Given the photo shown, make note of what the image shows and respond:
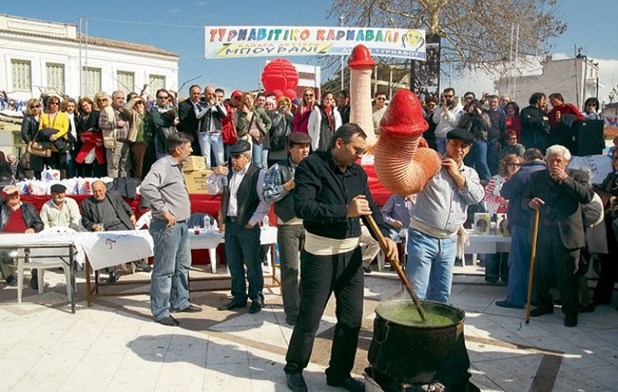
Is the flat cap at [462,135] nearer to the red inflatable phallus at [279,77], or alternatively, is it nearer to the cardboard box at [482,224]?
the cardboard box at [482,224]

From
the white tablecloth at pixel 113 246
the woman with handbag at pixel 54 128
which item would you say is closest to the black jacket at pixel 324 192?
the white tablecloth at pixel 113 246

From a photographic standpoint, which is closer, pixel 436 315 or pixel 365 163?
pixel 436 315

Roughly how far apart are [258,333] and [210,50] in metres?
9.50

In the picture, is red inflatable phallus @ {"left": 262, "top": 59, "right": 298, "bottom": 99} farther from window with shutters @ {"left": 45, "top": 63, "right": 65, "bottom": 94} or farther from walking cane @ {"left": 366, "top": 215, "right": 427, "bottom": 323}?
window with shutters @ {"left": 45, "top": 63, "right": 65, "bottom": 94}

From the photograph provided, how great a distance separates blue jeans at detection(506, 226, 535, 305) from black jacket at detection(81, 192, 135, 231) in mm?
4955

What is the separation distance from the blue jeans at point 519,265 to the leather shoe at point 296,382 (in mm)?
3173

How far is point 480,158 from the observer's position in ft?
33.0

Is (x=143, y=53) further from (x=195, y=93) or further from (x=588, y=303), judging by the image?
(x=588, y=303)

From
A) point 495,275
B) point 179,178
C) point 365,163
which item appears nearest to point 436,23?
point 365,163

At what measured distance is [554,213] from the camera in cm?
542

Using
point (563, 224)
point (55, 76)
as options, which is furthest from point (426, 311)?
point (55, 76)

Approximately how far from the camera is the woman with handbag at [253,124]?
9.45 meters

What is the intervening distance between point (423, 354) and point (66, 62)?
3680 cm

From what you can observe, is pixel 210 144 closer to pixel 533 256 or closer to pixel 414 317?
pixel 533 256
